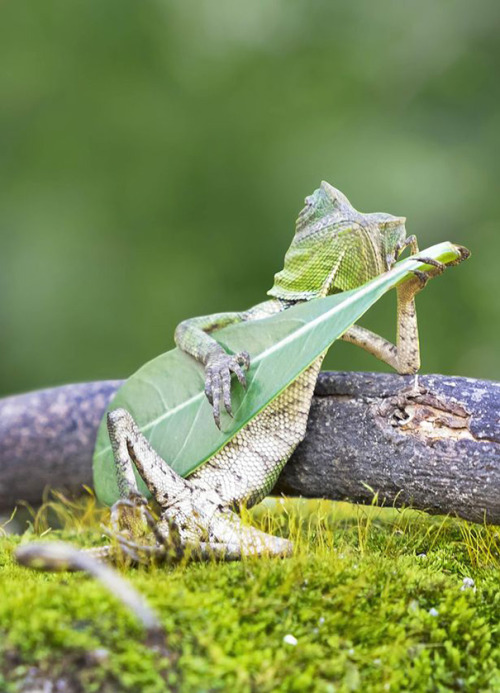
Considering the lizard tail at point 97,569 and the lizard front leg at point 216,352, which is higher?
the lizard front leg at point 216,352

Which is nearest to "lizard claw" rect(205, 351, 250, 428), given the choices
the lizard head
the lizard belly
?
the lizard belly

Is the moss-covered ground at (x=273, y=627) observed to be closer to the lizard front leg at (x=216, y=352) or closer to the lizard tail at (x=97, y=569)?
the lizard tail at (x=97, y=569)

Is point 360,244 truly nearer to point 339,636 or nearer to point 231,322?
point 231,322

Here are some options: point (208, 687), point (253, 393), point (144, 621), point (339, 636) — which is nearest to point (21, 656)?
point (144, 621)

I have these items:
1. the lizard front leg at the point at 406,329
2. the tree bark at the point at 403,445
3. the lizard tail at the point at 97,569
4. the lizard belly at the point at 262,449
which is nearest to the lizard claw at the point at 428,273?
the lizard front leg at the point at 406,329

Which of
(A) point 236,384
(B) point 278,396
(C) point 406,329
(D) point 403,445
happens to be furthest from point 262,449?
(C) point 406,329

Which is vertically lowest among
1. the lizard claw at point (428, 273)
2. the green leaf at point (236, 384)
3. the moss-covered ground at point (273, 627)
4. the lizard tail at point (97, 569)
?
the moss-covered ground at point (273, 627)
